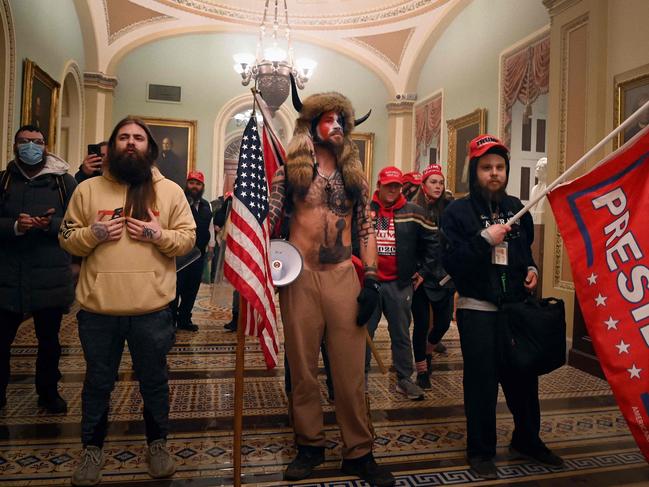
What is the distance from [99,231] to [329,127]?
1.26 metres

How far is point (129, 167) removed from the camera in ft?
8.11

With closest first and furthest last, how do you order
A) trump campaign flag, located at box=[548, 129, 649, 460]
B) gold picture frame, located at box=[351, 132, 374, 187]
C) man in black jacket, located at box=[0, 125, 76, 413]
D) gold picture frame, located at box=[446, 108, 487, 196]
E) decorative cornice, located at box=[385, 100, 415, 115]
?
trump campaign flag, located at box=[548, 129, 649, 460] < man in black jacket, located at box=[0, 125, 76, 413] < gold picture frame, located at box=[446, 108, 487, 196] < decorative cornice, located at box=[385, 100, 415, 115] < gold picture frame, located at box=[351, 132, 374, 187]

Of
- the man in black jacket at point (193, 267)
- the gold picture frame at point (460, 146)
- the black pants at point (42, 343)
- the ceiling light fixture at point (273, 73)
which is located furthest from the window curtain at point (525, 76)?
the black pants at point (42, 343)

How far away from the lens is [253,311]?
2529mm

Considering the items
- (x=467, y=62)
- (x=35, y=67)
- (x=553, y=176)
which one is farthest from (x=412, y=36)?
(x=35, y=67)

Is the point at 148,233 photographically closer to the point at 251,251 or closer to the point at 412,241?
the point at 251,251

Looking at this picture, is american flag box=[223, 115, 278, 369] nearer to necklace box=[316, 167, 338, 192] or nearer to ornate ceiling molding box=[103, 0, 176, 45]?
necklace box=[316, 167, 338, 192]

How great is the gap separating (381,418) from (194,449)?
129 centimetres

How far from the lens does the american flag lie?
2.43m

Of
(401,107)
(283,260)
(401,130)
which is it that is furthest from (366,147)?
(283,260)

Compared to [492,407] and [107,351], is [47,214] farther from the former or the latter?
[492,407]

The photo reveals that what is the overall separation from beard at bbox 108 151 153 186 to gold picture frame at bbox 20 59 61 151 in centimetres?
532

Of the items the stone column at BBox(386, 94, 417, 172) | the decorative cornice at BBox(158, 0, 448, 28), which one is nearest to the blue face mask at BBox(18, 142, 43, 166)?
the decorative cornice at BBox(158, 0, 448, 28)

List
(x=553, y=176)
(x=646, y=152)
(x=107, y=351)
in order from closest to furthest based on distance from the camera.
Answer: (x=646, y=152) < (x=107, y=351) < (x=553, y=176)
